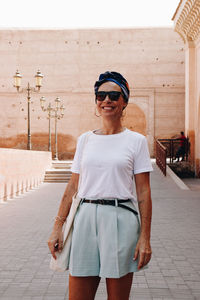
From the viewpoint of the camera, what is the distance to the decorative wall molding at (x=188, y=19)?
16.3 meters

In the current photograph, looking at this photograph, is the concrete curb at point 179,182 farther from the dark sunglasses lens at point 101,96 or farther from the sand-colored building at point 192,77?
the dark sunglasses lens at point 101,96

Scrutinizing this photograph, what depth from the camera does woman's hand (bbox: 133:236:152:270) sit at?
1.93m

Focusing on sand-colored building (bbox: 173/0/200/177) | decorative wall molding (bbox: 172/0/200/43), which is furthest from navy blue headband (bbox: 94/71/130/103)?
sand-colored building (bbox: 173/0/200/177)

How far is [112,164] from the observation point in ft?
6.34

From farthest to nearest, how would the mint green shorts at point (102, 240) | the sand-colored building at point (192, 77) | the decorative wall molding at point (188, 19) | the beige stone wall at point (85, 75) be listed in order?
the beige stone wall at point (85, 75)
the sand-colored building at point (192, 77)
the decorative wall molding at point (188, 19)
the mint green shorts at point (102, 240)

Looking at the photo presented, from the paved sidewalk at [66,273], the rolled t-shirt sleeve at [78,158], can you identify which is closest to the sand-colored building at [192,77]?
the paved sidewalk at [66,273]

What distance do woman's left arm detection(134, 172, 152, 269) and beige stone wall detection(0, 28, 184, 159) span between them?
90.5ft

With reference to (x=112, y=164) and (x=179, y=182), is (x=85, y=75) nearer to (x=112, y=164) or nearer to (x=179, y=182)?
(x=179, y=182)

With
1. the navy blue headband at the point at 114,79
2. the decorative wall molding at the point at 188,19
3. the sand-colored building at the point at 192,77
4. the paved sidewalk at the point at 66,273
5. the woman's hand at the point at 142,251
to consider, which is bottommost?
the paved sidewalk at the point at 66,273

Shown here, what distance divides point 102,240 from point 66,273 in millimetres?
2549

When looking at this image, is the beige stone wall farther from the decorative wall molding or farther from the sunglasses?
the sunglasses

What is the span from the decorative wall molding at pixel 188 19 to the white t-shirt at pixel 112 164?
15.1 meters

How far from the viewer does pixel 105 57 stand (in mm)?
30391

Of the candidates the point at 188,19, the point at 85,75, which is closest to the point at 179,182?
the point at 188,19
